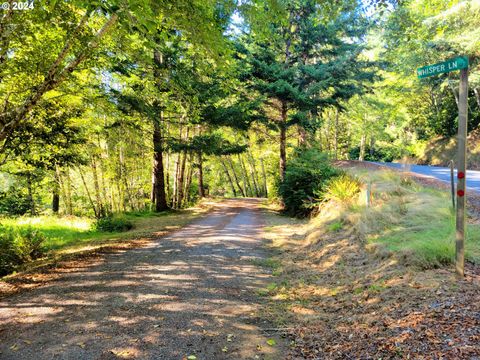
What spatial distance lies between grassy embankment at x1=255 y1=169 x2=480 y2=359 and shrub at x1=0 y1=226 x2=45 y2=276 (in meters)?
5.31

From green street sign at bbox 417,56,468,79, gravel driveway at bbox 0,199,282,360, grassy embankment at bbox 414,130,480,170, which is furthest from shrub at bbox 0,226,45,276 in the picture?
grassy embankment at bbox 414,130,480,170

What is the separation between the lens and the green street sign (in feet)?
12.4

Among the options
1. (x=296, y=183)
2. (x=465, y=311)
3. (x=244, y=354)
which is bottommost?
(x=244, y=354)

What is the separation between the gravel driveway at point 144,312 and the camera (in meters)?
3.43

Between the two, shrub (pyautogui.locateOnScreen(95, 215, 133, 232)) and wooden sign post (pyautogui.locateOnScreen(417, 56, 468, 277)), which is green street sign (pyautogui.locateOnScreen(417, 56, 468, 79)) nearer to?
wooden sign post (pyautogui.locateOnScreen(417, 56, 468, 277))

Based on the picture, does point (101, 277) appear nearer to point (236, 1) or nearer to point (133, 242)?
point (133, 242)

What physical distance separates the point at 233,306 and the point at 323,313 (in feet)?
4.10

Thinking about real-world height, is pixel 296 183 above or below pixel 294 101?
below

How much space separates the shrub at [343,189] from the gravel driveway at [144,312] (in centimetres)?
410

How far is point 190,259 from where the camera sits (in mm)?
6961

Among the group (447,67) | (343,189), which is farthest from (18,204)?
(447,67)

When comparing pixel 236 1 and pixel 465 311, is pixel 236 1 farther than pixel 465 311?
Yes

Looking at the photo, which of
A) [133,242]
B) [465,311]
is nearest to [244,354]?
[465,311]

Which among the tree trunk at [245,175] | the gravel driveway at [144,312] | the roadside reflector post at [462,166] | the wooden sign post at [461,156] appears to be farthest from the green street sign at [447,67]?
the tree trunk at [245,175]
